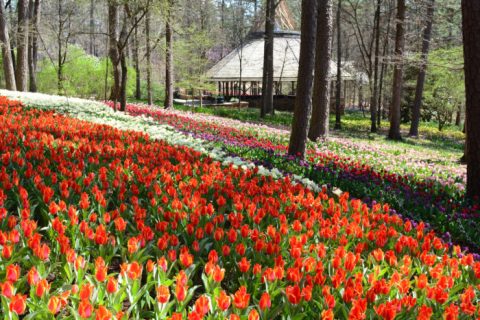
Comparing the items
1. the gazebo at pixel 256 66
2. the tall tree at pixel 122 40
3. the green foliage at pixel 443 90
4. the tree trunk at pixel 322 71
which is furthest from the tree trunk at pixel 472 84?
the gazebo at pixel 256 66

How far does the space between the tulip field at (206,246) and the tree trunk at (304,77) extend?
280 centimetres

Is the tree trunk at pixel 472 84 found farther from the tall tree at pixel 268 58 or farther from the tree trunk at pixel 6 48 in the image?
the tall tree at pixel 268 58

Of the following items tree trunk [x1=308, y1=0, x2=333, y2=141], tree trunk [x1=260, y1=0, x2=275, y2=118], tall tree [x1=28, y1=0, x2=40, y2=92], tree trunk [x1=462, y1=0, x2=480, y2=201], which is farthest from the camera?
tall tree [x1=28, y1=0, x2=40, y2=92]

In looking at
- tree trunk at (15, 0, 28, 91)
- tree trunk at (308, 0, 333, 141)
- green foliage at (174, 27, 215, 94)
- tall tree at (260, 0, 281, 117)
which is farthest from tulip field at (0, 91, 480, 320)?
green foliage at (174, 27, 215, 94)

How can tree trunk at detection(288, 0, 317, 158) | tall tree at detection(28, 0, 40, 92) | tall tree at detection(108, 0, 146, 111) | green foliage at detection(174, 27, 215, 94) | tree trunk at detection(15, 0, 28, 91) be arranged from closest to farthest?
tree trunk at detection(288, 0, 317, 158)
tall tree at detection(108, 0, 146, 111)
tree trunk at detection(15, 0, 28, 91)
green foliage at detection(174, 27, 215, 94)
tall tree at detection(28, 0, 40, 92)

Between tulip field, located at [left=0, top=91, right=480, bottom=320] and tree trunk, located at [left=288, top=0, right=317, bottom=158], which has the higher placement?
tree trunk, located at [left=288, top=0, right=317, bottom=158]

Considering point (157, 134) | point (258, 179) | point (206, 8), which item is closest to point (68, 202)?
point (258, 179)

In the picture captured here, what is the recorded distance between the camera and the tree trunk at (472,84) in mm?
6805

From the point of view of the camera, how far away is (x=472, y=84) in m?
6.95

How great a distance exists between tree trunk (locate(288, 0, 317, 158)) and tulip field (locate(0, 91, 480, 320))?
2.80 meters

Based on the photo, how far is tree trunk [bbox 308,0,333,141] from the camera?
13113 millimetres

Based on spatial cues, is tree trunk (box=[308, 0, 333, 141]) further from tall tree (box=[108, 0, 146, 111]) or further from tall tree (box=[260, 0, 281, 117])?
tall tree (box=[260, 0, 281, 117])

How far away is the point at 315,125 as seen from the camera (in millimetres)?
14547

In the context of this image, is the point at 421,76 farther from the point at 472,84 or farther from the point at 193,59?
the point at 472,84
